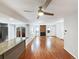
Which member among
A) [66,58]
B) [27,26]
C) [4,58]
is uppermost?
[27,26]

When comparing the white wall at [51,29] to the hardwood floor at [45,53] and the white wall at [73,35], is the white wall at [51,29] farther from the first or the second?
the white wall at [73,35]

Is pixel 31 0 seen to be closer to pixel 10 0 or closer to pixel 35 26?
pixel 10 0

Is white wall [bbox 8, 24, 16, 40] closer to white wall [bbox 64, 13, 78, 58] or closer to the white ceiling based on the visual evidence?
the white ceiling

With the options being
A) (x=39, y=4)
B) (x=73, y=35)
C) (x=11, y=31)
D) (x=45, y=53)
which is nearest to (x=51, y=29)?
(x=11, y=31)

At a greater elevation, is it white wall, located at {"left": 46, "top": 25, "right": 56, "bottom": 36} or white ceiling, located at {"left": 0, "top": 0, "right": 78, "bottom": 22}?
white ceiling, located at {"left": 0, "top": 0, "right": 78, "bottom": 22}

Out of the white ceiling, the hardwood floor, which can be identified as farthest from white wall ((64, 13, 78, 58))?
the white ceiling

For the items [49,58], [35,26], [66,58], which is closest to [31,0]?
[49,58]

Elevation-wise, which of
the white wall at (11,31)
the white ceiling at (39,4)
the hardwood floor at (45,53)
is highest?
the white ceiling at (39,4)

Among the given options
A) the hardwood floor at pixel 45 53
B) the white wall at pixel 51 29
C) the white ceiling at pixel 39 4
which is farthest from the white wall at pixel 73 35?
the white wall at pixel 51 29

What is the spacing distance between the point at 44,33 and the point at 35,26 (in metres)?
2.26

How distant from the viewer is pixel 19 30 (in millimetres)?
15602

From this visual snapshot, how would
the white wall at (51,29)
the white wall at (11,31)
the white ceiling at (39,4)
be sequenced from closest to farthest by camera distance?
1. the white ceiling at (39,4)
2. the white wall at (11,31)
3. the white wall at (51,29)

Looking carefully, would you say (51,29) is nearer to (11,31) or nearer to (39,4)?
(11,31)

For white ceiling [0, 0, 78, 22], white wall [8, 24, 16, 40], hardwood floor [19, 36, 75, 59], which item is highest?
white ceiling [0, 0, 78, 22]
